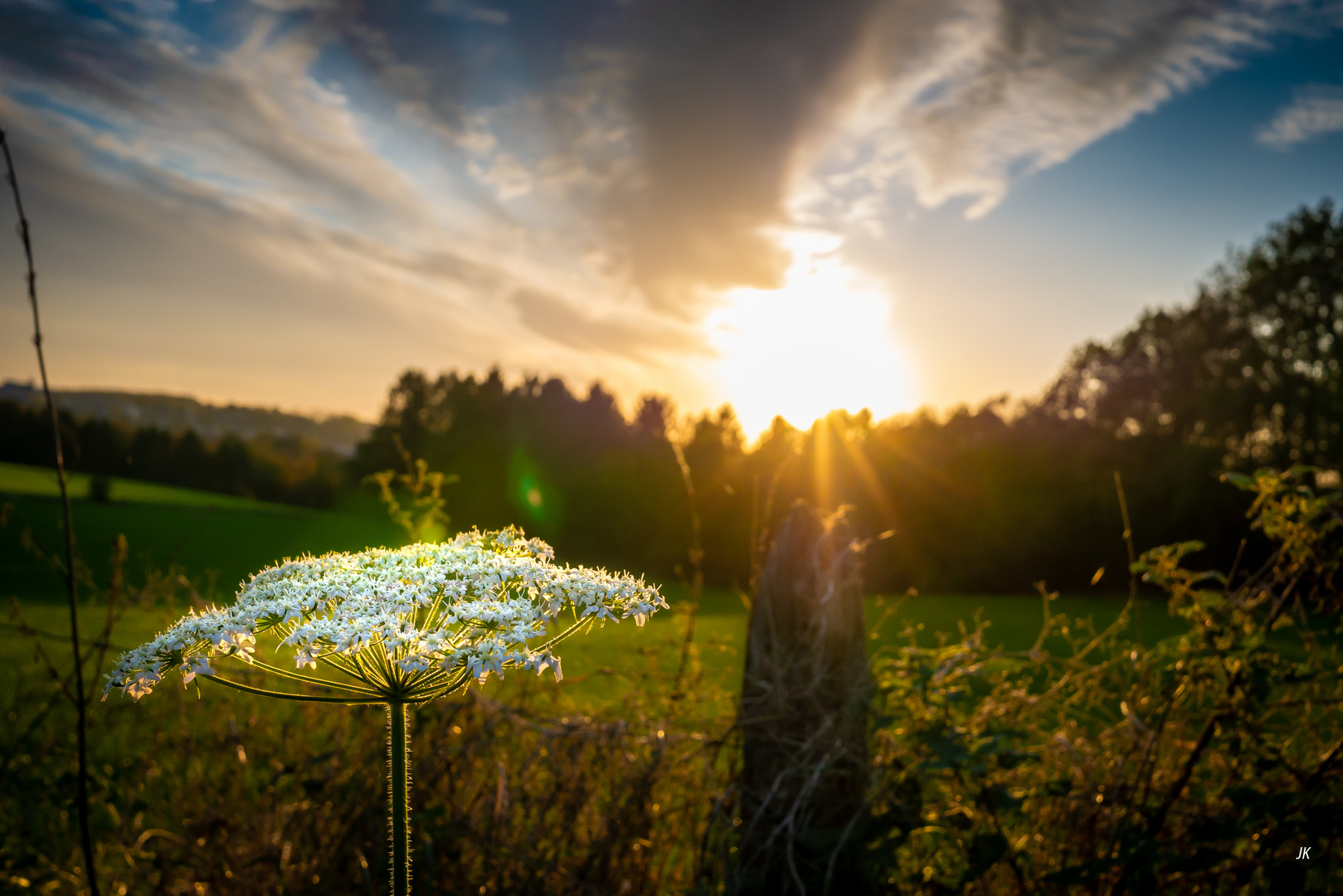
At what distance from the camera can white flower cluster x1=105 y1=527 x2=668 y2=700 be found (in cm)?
139

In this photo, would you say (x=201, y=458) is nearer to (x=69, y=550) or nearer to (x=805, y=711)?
(x=69, y=550)

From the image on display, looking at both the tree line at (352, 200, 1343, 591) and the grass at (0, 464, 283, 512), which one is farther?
the grass at (0, 464, 283, 512)

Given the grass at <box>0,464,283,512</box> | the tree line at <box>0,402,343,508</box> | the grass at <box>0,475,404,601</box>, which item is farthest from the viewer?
the grass at <box>0,464,283,512</box>

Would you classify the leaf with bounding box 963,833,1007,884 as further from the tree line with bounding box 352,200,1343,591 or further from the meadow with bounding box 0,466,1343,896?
the tree line with bounding box 352,200,1343,591

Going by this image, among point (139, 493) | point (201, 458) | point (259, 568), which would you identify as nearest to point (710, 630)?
point (259, 568)

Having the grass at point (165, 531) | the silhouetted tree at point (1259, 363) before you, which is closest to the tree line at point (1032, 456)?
the silhouetted tree at point (1259, 363)

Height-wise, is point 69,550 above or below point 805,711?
above

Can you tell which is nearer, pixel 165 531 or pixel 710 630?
pixel 710 630

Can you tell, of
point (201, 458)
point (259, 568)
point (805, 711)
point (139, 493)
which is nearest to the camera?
point (805, 711)

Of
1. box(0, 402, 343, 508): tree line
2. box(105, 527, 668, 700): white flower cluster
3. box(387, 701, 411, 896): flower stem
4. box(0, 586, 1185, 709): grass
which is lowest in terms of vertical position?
box(0, 586, 1185, 709): grass

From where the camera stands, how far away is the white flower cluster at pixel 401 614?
139cm

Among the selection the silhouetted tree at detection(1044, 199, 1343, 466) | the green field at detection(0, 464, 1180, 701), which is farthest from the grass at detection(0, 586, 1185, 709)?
the silhouetted tree at detection(1044, 199, 1343, 466)

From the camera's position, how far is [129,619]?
5.97m

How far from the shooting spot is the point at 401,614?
1.50 metres
